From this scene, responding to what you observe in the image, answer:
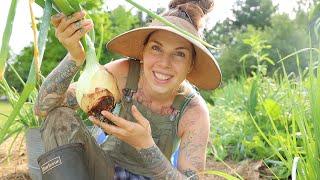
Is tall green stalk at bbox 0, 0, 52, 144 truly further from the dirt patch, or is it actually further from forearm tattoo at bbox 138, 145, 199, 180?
the dirt patch

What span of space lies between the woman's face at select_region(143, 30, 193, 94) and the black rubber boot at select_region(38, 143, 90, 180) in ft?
1.21

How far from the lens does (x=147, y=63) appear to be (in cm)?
184

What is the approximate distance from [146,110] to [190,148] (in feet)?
A: 0.83

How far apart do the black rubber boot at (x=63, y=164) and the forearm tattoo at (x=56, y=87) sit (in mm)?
153

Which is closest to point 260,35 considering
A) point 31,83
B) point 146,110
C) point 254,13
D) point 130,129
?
point 254,13

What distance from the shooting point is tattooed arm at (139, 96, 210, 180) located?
5.80 ft

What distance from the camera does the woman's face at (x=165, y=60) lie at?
1.81 m

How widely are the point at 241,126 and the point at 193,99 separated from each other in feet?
6.25

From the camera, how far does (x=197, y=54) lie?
1.99m

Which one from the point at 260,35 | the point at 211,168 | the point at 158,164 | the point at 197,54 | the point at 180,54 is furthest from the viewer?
the point at 260,35

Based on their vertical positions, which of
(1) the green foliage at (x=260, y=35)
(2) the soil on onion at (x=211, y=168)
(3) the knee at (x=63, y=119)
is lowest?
(1) the green foliage at (x=260, y=35)

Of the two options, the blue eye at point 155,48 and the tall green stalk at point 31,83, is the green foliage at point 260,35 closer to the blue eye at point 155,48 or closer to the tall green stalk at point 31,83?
the blue eye at point 155,48

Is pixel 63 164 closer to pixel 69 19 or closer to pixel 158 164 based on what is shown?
pixel 158 164

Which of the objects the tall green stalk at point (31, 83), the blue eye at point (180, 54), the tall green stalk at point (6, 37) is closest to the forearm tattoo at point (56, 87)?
the blue eye at point (180, 54)
